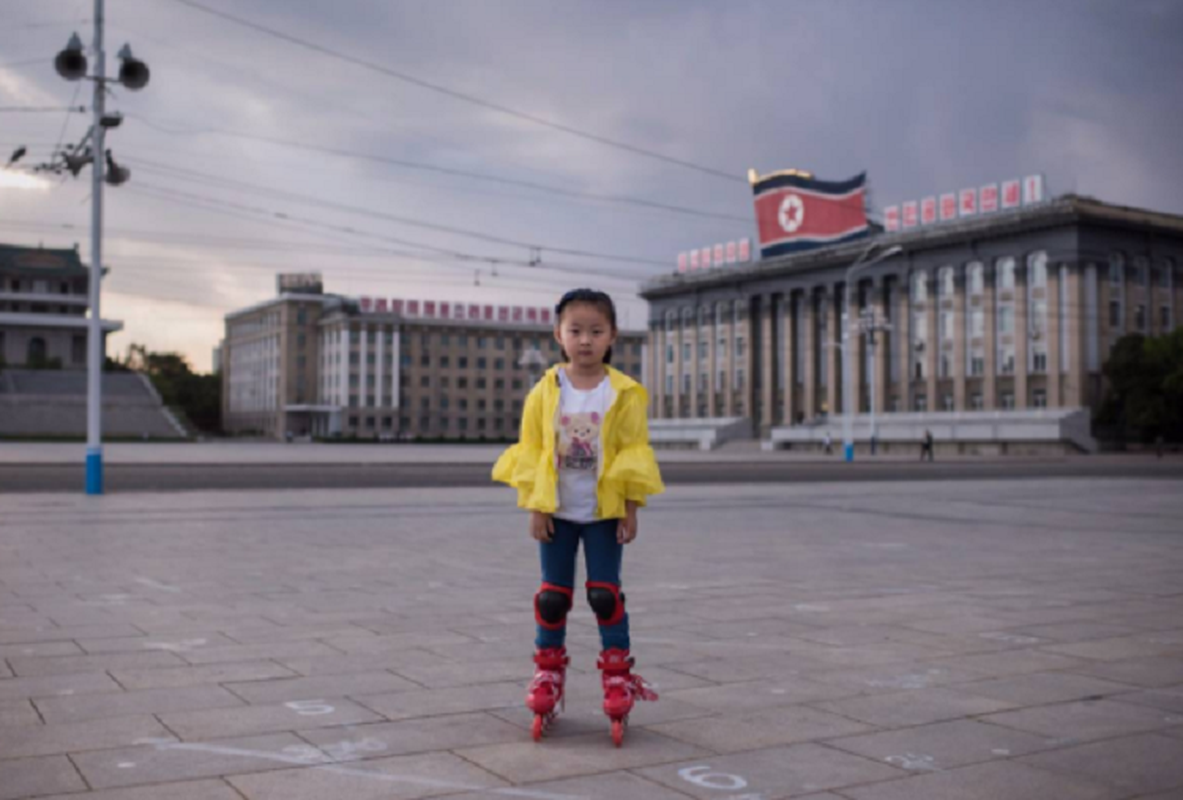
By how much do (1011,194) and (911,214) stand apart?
9163 mm

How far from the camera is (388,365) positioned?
127875 mm

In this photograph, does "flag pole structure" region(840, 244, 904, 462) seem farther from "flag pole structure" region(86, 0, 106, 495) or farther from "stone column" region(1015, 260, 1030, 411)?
"flag pole structure" region(86, 0, 106, 495)

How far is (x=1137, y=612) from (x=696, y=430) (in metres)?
84.6

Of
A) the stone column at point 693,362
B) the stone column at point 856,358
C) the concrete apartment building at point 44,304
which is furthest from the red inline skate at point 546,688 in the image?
the concrete apartment building at point 44,304

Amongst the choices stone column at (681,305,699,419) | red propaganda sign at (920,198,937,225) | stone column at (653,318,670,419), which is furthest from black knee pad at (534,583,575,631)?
stone column at (653,318,670,419)

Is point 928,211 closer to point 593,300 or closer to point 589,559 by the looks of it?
point 593,300

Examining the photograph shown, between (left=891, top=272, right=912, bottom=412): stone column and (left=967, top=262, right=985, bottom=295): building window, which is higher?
(left=967, top=262, right=985, bottom=295): building window

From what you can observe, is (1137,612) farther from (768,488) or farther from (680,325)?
(680,325)

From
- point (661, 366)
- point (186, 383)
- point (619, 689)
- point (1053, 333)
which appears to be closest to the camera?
point (619, 689)

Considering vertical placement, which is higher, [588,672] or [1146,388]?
[1146,388]

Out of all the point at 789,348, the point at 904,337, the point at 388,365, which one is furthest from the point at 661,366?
the point at 388,365

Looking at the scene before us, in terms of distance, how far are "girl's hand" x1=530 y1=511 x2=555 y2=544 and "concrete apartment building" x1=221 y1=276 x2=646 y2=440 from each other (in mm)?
120318

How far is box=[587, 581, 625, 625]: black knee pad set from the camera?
438cm

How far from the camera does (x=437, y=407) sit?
431ft
